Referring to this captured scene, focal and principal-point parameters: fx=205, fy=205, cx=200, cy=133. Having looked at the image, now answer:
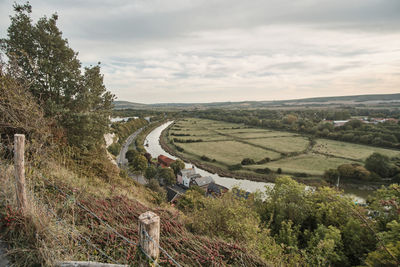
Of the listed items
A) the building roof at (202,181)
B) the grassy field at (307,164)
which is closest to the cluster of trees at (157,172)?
the building roof at (202,181)

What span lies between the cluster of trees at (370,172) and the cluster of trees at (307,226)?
27.2 meters

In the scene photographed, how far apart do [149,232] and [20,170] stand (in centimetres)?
265

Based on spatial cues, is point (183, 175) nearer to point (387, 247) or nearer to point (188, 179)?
point (188, 179)

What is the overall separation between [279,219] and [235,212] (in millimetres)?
5798

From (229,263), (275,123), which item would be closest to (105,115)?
(229,263)

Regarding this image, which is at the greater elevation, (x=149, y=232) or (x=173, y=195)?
(x=149, y=232)

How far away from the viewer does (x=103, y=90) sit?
11914 millimetres

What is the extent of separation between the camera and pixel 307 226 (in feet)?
41.5

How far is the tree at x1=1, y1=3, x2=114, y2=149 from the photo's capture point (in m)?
8.76

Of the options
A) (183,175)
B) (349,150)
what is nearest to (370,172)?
(349,150)

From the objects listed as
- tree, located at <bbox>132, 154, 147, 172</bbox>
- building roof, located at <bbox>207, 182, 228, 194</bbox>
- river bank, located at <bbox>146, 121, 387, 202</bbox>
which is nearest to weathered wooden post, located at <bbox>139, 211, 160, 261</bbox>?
building roof, located at <bbox>207, 182, 228, 194</bbox>

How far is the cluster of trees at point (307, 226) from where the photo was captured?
21.1 feet

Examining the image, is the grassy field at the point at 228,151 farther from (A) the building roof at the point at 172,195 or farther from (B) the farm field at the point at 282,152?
(A) the building roof at the point at 172,195

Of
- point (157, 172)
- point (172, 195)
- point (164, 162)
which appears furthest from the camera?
point (164, 162)
